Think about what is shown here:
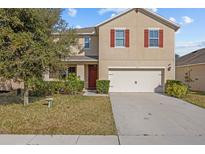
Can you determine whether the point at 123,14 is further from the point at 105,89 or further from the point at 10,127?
the point at 10,127

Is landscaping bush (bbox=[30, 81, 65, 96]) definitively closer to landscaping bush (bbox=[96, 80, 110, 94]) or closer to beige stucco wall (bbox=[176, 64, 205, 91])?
landscaping bush (bbox=[96, 80, 110, 94])

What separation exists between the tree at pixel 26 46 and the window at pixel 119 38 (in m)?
9.70

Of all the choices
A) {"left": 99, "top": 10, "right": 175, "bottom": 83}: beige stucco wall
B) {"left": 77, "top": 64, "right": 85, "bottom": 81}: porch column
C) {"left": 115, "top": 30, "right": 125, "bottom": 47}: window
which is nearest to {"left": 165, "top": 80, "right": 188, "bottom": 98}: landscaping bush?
{"left": 99, "top": 10, "right": 175, "bottom": 83}: beige stucco wall

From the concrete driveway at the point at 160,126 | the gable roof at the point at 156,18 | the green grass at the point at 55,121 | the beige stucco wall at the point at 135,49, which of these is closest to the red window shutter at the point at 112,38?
the beige stucco wall at the point at 135,49

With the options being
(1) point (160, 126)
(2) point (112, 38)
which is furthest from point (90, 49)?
(1) point (160, 126)

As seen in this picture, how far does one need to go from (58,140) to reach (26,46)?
227 inches

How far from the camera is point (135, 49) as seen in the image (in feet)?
72.0

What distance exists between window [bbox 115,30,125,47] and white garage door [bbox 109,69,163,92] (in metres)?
2.19

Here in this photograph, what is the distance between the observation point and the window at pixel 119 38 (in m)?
22.0

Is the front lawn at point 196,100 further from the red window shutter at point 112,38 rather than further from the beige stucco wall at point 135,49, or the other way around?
the red window shutter at point 112,38

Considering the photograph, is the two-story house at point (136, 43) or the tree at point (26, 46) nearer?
the tree at point (26, 46)

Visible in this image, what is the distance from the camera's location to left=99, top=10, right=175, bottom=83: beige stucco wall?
22.0 m
